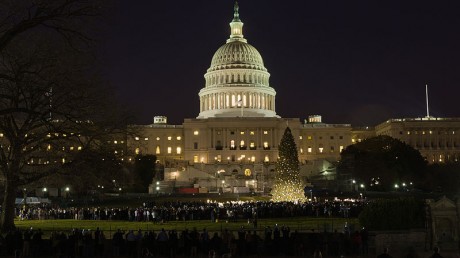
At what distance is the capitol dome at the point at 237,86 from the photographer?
494 feet

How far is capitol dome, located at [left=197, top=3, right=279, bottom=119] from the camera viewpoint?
150 metres

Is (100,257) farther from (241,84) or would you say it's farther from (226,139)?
(241,84)

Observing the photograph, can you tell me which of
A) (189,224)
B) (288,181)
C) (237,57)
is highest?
(237,57)

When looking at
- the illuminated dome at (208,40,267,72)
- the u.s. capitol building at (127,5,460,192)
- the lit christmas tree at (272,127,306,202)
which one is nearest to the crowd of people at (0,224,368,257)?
the lit christmas tree at (272,127,306,202)

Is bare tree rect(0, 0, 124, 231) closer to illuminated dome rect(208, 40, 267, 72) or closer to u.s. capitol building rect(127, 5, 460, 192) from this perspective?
u.s. capitol building rect(127, 5, 460, 192)

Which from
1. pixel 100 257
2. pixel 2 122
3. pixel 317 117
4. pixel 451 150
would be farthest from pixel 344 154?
pixel 100 257

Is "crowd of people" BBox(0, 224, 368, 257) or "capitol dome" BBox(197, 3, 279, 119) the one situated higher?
"capitol dome" BBox(197, 3, 279, 119)

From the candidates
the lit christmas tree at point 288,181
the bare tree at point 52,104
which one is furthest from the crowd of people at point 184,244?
the lit christmas tree at point 288,181

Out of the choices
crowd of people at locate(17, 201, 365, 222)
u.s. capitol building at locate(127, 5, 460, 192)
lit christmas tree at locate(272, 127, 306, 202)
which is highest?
u.s. capitol building at locate(127, 5, 460, 192)

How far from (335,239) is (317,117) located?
13885 cm

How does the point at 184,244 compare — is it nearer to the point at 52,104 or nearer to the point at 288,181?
the point at 52,104

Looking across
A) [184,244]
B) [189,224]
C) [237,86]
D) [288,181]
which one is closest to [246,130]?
[237,86]

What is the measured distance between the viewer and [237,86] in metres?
150

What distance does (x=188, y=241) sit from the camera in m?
26.8
